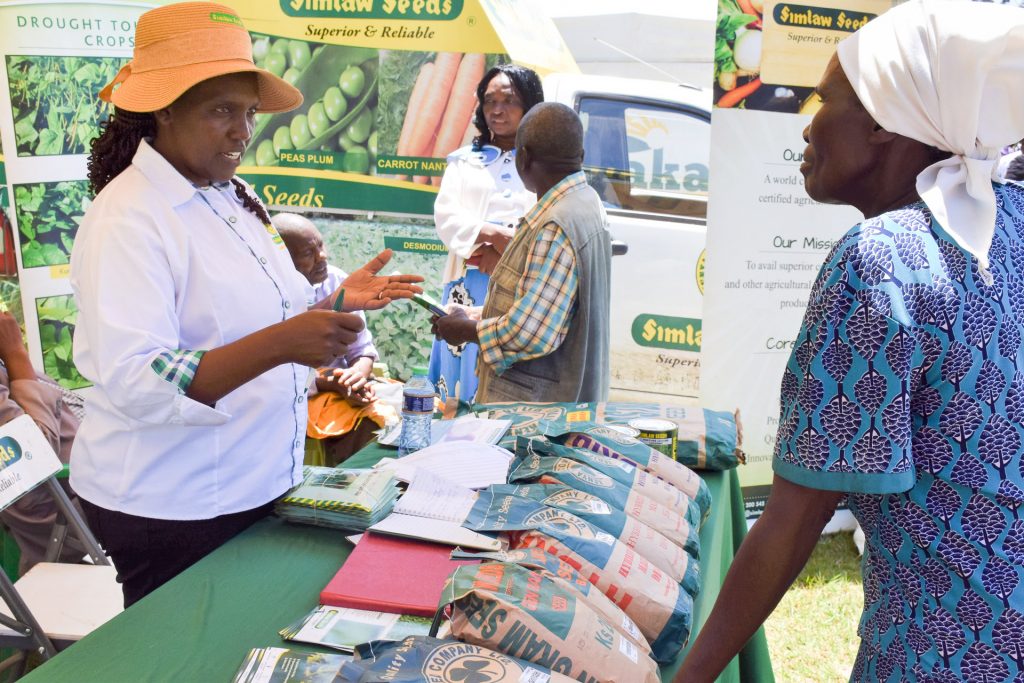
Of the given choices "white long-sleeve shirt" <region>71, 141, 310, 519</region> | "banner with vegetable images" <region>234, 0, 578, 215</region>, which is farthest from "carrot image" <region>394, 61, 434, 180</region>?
"white long-sleeve shirt" <region>71, 141, 310, 519</region>

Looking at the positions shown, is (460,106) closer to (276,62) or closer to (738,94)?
(276,62)

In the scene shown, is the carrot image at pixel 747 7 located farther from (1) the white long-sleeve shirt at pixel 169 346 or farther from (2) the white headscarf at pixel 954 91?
(2) the white headscarf at pixel 954 91

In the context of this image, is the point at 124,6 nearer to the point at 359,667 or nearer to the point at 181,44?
the point at 181,44

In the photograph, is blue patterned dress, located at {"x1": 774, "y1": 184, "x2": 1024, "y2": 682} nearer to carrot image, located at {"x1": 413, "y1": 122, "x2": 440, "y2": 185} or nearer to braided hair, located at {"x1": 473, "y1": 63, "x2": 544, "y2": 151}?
braided hair, located at {"x1": 473, "y1": 63, "x2": 544, "y2": 151}

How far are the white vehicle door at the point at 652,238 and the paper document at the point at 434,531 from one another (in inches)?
143

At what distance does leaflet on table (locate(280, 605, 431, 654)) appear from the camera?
1368mm

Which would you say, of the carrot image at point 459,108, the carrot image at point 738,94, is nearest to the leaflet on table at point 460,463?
the carrot image at point 738,94

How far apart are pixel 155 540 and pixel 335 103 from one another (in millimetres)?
3966

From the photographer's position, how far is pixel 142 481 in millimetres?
1726

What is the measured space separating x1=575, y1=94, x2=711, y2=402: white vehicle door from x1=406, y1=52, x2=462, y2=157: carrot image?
0.86m

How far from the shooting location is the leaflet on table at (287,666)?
3.83ft

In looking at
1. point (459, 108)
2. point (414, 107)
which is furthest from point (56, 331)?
point (459, 108)

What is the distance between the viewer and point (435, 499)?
73.6 inches

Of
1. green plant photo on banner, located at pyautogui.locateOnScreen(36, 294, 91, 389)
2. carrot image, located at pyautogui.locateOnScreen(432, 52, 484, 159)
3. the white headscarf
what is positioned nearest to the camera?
the white headscarf
